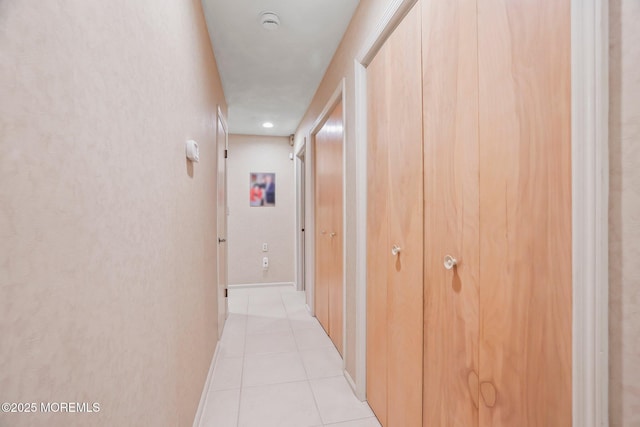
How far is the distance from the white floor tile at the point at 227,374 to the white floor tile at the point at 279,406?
0.46ft

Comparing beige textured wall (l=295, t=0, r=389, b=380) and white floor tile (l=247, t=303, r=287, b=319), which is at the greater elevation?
beige textured wall (l=295, t=0, r=389, b=380)

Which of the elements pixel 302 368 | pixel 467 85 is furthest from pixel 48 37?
pixel 302 368

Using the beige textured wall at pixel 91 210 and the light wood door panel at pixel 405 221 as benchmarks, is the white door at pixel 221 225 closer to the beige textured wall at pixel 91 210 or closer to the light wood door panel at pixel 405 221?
the beige textured wall at pixel 91 210

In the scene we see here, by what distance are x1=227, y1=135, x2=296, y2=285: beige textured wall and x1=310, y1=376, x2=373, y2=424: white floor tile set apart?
2.84 metres

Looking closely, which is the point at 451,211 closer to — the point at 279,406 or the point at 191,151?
the point at 191,151

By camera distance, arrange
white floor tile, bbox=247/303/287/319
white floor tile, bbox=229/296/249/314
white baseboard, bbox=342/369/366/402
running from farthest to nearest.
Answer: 1. white floor tile, bbox=229/296/249/314
2. white floor tile, bbox=247/303/287/319
3. white baseboard, bbox=342/369/366/402

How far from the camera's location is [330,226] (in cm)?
267

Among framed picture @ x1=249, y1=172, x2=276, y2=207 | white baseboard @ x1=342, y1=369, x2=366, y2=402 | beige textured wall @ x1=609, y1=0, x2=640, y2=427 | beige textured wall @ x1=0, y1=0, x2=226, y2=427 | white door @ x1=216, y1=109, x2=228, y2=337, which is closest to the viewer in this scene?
beige textured wall @ x1=0, y1=0, x2=226, y2=427

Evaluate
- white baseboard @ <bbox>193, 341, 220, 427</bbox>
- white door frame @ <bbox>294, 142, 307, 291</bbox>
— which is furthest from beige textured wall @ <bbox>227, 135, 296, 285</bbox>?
white baseboard @ <bbox>193, 341, 220, 427</bbox>

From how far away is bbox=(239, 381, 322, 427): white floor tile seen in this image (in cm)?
→ 160

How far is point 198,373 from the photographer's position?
1618 mm

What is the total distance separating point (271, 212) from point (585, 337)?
14.4 feet

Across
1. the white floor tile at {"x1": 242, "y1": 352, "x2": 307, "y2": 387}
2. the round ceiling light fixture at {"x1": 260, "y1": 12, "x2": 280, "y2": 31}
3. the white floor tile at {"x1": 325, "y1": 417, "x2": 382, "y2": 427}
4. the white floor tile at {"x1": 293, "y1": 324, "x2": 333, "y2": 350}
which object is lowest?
the white floor tile at {"x1": 293, "y1": 324, "x2": 333, "y2": 350}

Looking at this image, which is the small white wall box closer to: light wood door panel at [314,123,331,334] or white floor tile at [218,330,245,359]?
light wood door panel at [314,123,331,334]
